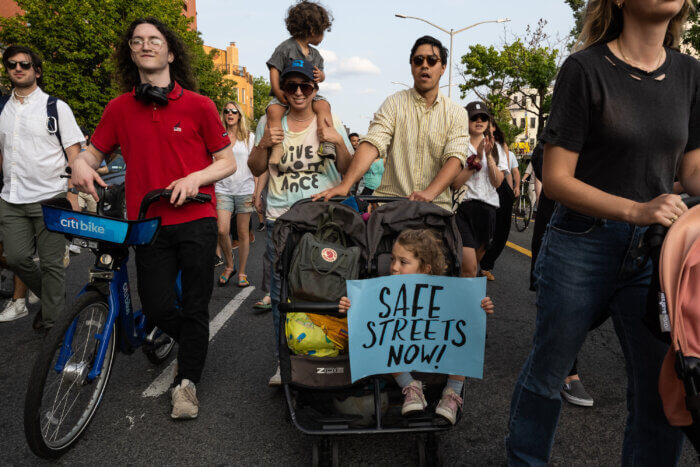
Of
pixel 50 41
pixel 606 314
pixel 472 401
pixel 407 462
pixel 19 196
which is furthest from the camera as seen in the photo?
pixel 50 41

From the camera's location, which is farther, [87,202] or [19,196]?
[87,202]

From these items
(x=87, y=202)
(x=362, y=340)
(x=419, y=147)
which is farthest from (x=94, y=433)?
(x=87, y=202)

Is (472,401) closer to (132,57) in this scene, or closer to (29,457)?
(29,457)

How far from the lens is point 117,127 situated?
3.18m

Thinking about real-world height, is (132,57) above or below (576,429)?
above

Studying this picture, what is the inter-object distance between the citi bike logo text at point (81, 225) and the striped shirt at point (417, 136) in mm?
1696

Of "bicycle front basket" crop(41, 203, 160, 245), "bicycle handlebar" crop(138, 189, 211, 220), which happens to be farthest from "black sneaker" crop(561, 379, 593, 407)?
"bicycle front basket" crop(41, 203, 160, 245)

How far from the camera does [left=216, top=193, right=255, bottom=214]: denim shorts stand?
21.4 feet

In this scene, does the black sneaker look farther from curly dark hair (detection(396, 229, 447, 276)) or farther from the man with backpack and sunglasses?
the man with backpack and sunglasses

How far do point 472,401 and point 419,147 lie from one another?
1.73 m

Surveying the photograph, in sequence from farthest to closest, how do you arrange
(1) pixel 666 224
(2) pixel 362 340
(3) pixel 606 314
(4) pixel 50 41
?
(4) pixel 50 41, (2) pixel 362 340, (3) pixel 606 314, (1) pixel 666 224

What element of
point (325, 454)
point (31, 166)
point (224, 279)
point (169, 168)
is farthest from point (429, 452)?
point (224, 279)

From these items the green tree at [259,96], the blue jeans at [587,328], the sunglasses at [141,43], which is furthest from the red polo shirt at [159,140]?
the green tree at [259,96]

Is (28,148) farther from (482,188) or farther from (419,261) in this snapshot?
(482,188)
